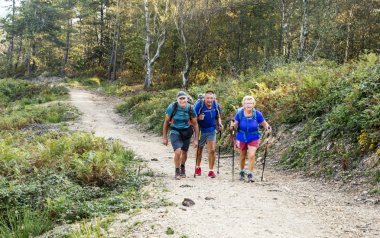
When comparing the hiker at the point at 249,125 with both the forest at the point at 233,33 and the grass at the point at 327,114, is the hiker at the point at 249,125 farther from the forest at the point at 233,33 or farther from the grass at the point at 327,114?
the forest at the point at 233,33

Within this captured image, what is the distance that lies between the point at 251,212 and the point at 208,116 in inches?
117

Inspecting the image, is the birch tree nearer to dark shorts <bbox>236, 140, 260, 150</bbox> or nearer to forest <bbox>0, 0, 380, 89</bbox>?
forest <bbox>0, 0, 380, 89</bbox>

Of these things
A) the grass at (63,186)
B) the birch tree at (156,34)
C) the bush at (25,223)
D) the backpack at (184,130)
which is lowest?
the bush at (25,223)

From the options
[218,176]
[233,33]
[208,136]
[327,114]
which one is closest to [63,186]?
[208,136]

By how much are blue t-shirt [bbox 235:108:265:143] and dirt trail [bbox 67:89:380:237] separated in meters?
1.02

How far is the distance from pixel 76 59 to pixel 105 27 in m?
9.49

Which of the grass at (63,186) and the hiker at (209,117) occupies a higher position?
the hiker at (209,117)

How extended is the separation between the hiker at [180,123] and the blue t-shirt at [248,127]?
102 cm

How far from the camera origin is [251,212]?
5887 millimetres

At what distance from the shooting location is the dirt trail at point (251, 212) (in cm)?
506

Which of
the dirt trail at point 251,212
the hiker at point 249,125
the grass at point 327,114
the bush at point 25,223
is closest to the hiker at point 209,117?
the hiker at point 249,125

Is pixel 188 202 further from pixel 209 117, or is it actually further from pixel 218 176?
pixel 218 176

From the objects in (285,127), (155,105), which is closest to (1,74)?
(155,105)

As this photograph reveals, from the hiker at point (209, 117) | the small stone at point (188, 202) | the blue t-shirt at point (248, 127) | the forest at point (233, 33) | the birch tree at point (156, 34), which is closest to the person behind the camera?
the small stone at point (188, 202)
